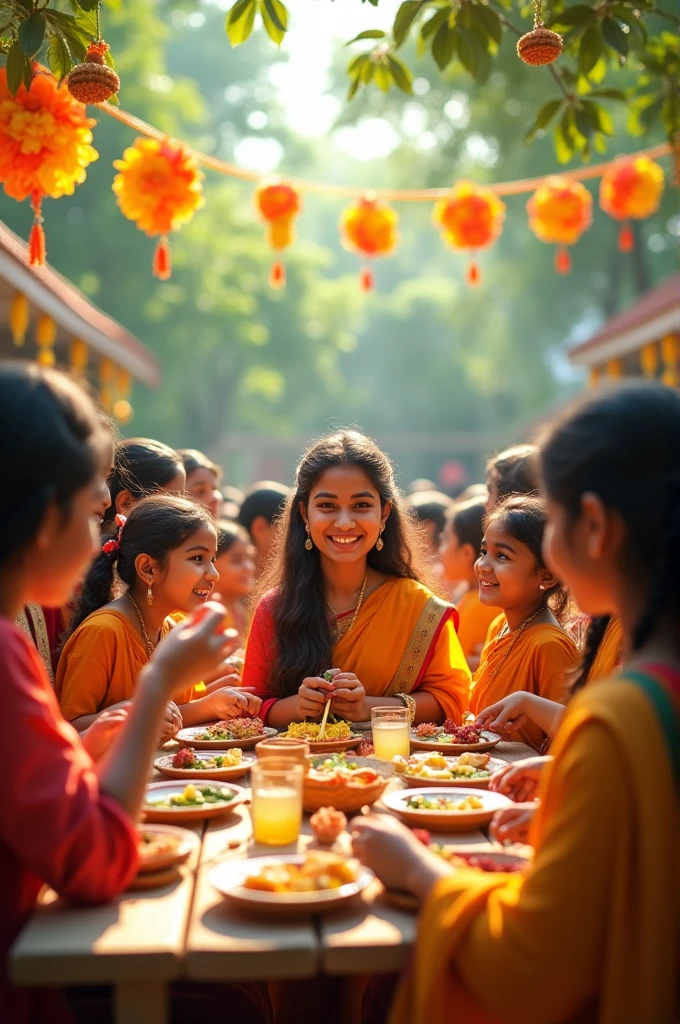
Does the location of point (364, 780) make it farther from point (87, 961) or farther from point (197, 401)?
point (197, 401)

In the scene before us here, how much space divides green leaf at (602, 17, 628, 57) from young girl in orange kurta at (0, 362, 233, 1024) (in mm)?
2424

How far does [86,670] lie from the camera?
11.0 ft

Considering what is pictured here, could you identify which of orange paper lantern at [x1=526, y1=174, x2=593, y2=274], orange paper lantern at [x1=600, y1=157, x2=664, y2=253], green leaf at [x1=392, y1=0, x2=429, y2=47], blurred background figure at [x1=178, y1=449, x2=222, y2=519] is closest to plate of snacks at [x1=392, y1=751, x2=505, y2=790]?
green leaf at [x1=392, y1=0, x2=429, y2=47]

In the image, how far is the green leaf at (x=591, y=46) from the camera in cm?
350

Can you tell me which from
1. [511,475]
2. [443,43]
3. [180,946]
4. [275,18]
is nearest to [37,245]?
[275,18]

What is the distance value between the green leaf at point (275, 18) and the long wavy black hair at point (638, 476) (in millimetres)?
2192

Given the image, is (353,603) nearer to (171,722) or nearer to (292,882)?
(171,722)

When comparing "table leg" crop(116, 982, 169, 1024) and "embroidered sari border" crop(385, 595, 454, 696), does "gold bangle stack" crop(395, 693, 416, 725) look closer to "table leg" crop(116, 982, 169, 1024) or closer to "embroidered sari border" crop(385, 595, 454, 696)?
"embroidered sari border" crop(385, 595, 454, 696)

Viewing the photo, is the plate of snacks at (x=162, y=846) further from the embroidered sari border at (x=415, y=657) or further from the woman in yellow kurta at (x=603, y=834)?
the embroidered sari border at (x=415, y=657)

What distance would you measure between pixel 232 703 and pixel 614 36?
2679mm

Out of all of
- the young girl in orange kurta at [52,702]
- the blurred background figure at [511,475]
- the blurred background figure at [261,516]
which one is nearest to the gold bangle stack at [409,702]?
the blurred background figure at [511,475]

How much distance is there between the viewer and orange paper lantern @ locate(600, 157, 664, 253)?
29.4 ft

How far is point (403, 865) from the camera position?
1883 millimetres

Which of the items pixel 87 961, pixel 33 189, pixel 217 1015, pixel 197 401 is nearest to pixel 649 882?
pixel 87 961
